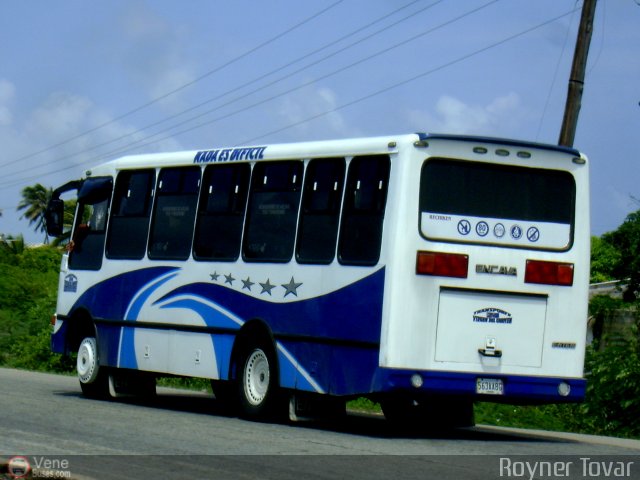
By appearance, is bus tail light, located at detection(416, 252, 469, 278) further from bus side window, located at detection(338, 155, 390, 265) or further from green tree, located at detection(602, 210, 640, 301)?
green tree, located at detection(602, 210, 640, 301)

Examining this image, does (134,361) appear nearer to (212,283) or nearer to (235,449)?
(212,283)

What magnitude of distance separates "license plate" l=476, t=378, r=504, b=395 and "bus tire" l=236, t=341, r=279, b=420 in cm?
252

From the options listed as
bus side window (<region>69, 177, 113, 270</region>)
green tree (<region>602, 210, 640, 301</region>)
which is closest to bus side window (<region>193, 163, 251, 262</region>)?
bus side window (<region>69, 177, 113, 270</region>)

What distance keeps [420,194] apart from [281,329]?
8.32ft

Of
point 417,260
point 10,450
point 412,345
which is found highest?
point 417,260

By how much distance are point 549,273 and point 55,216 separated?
7.90m

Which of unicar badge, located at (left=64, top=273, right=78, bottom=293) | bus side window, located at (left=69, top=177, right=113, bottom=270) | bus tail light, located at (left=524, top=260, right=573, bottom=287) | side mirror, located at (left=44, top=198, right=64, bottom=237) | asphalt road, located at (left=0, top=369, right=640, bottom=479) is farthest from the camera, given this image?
unicar badge, located at (left=64, top=273, right=78, bottom=293)

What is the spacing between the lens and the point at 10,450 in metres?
11.7

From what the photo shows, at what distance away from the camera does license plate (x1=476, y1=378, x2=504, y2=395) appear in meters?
14.1

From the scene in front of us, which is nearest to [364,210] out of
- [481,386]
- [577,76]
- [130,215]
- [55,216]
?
[481,386]

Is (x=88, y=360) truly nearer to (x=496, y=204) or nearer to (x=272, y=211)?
(x=272, y=211)

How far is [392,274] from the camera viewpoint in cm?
1379

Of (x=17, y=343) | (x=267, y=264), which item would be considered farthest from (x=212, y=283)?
(x=17, y=343)

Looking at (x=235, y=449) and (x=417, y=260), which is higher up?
(x=417, y=260)
